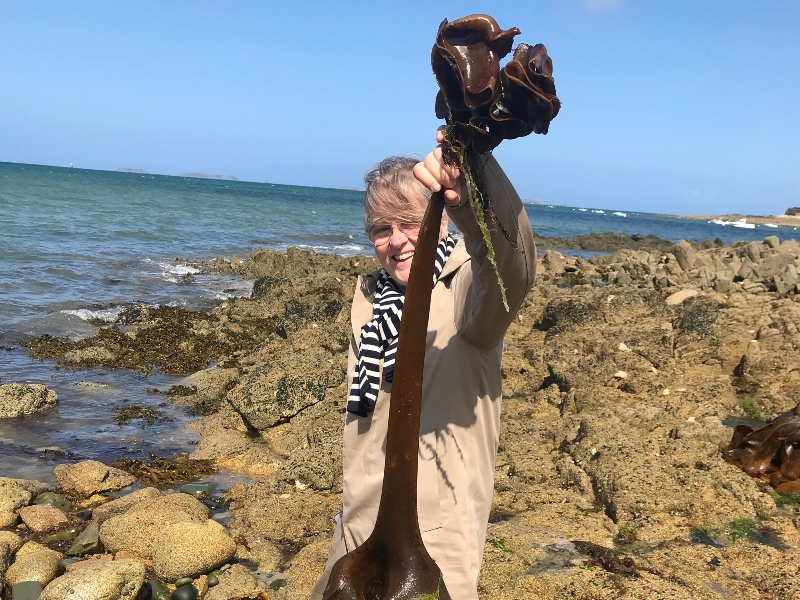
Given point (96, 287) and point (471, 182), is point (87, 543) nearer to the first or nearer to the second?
point (471, 182)

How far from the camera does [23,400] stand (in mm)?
7555

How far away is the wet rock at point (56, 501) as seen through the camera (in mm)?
5516

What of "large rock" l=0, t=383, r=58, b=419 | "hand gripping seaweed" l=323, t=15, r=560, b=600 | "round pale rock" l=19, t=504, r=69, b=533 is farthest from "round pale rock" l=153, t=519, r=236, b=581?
"large rock" l=0, t=383, r=58, b=419

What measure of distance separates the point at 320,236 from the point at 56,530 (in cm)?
2823

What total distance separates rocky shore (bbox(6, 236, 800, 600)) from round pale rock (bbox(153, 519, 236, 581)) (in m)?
0.01

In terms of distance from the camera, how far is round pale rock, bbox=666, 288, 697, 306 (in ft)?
33.0

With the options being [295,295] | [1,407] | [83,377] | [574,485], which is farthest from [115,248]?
[574,485]

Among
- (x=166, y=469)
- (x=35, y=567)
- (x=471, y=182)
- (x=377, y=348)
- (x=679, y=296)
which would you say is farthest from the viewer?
(x=679, y=296)

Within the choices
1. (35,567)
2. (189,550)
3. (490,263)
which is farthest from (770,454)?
(35,567)

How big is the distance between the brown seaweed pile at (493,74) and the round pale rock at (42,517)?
5.03m

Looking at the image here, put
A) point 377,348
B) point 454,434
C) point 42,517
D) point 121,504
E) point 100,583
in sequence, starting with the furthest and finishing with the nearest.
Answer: point 121,504, point 42,517, point 100,583, point 377,348, point 454,434

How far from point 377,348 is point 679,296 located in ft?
29.4

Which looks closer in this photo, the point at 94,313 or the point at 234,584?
the point at 234,584

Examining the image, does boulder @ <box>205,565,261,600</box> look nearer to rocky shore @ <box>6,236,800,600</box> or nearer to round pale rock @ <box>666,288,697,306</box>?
rocky shore @ <box>6,236,800,600</box>
